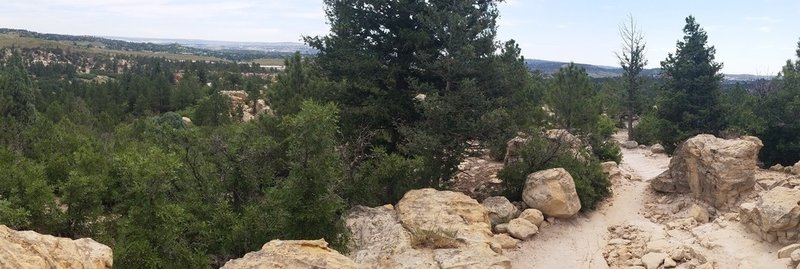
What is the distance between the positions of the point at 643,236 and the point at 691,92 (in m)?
16.2

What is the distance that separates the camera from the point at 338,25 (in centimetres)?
2189

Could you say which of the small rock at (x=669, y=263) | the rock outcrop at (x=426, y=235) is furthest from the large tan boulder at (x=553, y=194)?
the small rock at (x=669, y=263)

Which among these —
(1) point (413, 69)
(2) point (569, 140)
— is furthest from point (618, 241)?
(1) point (413, 69)

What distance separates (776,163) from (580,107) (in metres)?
10.2

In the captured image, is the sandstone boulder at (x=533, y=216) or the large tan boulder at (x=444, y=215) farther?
the sandstone boulder at (x=533, y=216)

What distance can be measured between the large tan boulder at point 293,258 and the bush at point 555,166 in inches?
494

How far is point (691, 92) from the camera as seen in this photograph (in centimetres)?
3111

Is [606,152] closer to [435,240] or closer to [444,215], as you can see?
[444,215]

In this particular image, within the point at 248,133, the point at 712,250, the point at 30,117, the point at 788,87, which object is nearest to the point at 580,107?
the point at 788,87

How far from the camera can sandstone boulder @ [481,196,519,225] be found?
752 inches

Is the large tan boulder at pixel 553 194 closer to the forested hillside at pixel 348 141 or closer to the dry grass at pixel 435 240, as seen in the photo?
the forested hillside at pixel 348 141

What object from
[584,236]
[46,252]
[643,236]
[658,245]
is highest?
[46,252]

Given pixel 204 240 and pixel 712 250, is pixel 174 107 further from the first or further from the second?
pixel 712 250

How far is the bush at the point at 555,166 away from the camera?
71.2 feet
